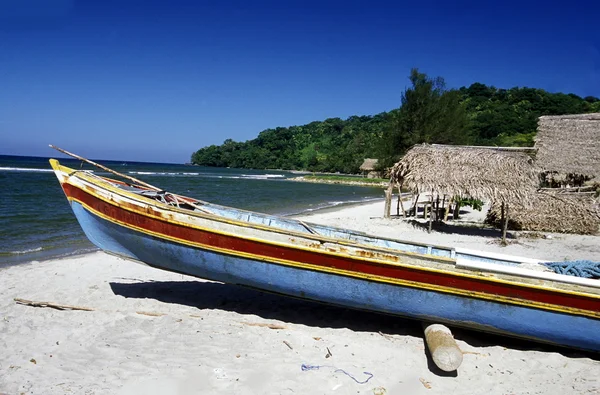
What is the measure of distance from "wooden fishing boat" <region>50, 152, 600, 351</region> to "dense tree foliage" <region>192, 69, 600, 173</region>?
3455 cm

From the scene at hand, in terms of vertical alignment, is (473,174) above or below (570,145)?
below

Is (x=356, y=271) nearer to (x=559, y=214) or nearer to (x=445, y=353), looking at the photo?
(x=445, y=353)

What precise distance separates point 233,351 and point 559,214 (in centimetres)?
1178

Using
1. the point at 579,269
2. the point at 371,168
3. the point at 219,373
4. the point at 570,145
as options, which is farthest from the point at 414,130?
the point at 219,373

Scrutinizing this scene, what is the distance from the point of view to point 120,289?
6.26 m

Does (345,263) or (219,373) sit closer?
(219,373)

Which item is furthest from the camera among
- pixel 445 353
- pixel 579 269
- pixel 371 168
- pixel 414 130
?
pixel 371 168

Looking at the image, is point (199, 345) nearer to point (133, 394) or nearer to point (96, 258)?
point (133, 394)

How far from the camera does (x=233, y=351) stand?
4172 millimetres

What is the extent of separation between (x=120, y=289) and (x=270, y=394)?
385cm

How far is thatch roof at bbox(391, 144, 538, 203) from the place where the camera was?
1060cm

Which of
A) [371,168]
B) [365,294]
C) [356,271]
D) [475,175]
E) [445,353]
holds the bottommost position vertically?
[445,353]

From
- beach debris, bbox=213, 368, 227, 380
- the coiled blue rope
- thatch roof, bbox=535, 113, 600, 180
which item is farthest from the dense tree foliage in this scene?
beach debris, bbox=213, 368, 227, 380

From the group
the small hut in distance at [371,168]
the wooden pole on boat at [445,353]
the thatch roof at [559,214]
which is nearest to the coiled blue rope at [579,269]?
the wooden pole on boat at [445,353]
